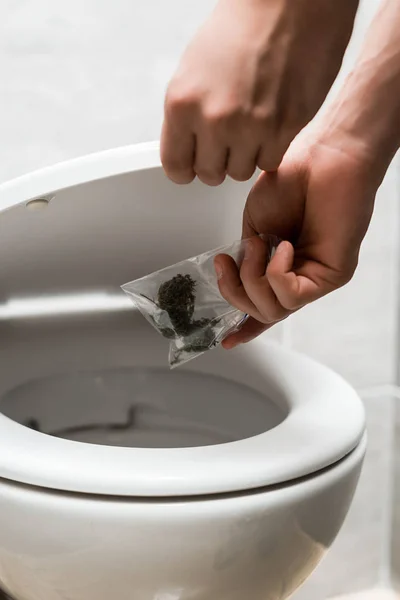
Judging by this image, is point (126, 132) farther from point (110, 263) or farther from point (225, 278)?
point (225, 278)

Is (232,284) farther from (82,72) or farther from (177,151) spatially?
(82,72)

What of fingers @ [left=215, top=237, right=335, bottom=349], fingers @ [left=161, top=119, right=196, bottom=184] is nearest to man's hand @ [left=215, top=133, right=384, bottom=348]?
fingers @ [left=215, top=237, right=335, bottom=349]

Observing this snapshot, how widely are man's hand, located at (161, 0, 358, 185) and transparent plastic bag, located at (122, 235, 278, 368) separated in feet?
0.82

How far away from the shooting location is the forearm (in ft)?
1.55

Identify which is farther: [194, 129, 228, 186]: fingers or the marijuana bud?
the marijuana bud

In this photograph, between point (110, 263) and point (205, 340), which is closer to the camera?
point (205, 340)

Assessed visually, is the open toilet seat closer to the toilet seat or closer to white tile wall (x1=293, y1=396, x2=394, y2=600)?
the toilet seat

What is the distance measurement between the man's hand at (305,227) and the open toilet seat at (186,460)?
0.09 meters

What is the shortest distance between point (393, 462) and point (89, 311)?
1.88 ft

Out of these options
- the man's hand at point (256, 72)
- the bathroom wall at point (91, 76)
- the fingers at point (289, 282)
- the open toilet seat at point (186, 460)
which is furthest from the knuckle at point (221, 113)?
the bathroom wall at point (91, 76)

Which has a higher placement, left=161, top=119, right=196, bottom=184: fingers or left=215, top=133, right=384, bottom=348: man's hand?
left=161, top=119, right=196, bottom=184: fingers

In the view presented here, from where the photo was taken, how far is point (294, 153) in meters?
0.53

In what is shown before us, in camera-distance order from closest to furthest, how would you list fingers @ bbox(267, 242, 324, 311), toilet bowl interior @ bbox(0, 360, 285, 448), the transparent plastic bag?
1. fingers @ bbox(267, 242, 324, 311)
2. the transparent plastic bag
3. toilet bowl interior @ bbox(0, 360, 285, 448)

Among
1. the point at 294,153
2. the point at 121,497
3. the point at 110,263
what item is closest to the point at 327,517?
the point at 121,497
